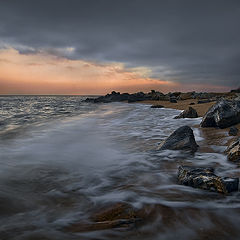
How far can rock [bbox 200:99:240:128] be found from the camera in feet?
24.8

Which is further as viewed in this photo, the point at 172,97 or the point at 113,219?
the point at 172,97

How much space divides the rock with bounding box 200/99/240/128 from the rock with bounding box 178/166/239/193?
5046mm

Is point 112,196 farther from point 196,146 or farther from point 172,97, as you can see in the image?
point 172,97

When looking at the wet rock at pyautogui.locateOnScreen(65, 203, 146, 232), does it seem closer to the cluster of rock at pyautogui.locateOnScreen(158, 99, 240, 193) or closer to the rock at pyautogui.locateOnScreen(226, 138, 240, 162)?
the cluster of rock at pyautogui.locateOnScreen(158, 99, 240, 193)

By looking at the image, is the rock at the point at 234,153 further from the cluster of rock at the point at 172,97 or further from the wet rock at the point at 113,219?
the cluster of rock at the point at 172,97

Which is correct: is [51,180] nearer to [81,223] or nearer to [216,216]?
[81,223]

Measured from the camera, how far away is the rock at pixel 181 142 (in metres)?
5.14

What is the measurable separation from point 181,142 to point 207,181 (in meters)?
2.31

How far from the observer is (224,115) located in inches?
299

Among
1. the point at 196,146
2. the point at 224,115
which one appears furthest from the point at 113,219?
the point at 224,115

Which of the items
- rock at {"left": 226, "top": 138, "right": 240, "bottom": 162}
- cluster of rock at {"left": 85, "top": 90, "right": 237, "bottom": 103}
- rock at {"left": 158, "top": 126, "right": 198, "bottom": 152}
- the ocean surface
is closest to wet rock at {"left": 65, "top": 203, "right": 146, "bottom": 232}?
the ocean surface

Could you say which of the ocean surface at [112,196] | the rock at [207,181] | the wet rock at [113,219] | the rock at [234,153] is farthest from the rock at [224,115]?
the wet rock at [113,219]

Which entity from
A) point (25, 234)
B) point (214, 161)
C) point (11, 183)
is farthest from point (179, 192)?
point (11, 183)

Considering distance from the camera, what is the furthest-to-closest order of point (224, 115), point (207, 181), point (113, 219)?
point (224, 115)
point (207, 181)
point (113, 219)
